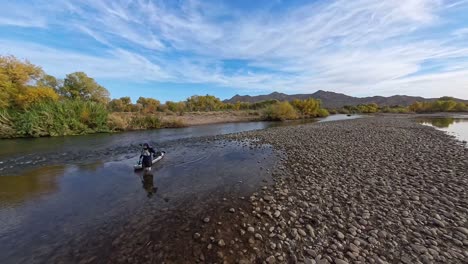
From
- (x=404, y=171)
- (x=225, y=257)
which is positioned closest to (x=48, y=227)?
(x=225, y=257)

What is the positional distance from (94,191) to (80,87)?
57.4m

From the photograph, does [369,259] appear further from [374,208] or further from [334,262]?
[374,208]

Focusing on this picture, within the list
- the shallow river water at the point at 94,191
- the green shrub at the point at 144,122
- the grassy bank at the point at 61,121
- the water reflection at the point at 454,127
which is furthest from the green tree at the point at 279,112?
the shallow river water at the point at 94,191

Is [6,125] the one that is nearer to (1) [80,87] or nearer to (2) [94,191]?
(2) [94,191]

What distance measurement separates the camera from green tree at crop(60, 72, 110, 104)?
50.2 metres

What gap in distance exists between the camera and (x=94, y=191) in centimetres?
842

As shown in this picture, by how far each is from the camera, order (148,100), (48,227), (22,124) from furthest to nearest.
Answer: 1. (148,100)
2. (22,124)
3. (48,227)

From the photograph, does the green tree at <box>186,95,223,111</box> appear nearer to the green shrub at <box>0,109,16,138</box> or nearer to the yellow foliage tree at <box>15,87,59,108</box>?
the yellow foliage tree at <box>15,87,59,108</box>

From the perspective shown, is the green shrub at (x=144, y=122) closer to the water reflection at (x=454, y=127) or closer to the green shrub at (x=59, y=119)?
the green shrub at (x=59, y=119)

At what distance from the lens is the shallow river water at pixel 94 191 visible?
207 inches

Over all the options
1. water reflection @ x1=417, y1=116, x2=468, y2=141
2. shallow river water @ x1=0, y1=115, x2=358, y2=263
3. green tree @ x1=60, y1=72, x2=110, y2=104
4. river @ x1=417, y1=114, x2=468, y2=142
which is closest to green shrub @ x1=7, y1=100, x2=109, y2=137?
shallow river water @ x1=0, y1=115, x2=358, y2=263

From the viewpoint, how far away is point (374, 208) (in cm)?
571

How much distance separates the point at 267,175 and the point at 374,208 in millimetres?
4540

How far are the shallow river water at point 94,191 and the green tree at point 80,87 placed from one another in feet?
150
